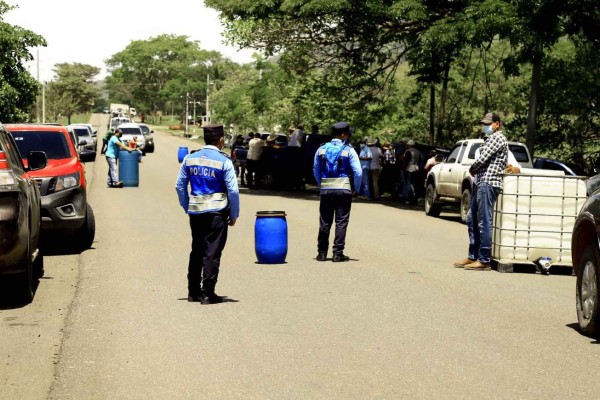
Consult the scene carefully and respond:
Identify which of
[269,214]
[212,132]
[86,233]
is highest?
[212,132]

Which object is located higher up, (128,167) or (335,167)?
(335,167)

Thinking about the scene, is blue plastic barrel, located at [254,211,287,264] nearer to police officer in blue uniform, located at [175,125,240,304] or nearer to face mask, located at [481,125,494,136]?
face mask, located at [481,125,494,136]

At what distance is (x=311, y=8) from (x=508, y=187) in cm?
1464

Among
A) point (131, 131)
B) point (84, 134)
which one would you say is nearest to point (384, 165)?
point (84, 134)

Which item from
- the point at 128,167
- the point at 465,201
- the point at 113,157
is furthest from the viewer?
the point at 128,167

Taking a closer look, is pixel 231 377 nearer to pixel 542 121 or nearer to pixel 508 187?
pixel 508 187

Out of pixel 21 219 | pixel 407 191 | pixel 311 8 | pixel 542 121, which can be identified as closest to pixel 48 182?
pixel 21 219

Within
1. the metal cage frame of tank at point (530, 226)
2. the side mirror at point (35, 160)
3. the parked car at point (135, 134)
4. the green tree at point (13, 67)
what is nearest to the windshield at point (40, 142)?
the side mirror at point (35, 160)

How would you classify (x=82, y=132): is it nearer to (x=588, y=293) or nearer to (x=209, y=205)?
(x=209, y=205)

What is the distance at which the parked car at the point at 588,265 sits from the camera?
9172mm

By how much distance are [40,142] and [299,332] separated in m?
9.01

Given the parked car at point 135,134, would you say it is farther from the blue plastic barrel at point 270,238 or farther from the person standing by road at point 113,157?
the blue plastic barrel at point 270,238

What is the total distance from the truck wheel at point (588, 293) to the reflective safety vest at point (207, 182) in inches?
141

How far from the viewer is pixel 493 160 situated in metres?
14.2
